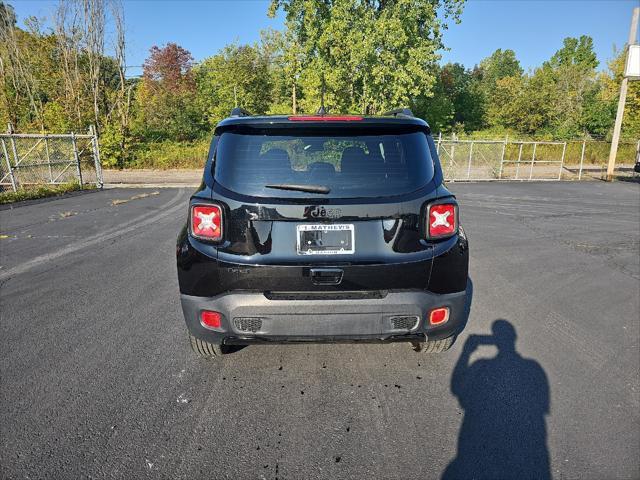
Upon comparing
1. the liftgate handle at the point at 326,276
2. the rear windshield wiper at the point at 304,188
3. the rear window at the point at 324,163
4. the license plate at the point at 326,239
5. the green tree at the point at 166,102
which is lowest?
the liftgate handle at the point at 326,276

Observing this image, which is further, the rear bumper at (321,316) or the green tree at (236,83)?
the green tree at (236,83)

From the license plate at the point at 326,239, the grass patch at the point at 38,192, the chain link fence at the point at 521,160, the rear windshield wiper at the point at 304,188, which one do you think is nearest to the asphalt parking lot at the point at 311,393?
the license plate at the point at 326,239

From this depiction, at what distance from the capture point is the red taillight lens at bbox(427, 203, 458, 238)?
2.58 m

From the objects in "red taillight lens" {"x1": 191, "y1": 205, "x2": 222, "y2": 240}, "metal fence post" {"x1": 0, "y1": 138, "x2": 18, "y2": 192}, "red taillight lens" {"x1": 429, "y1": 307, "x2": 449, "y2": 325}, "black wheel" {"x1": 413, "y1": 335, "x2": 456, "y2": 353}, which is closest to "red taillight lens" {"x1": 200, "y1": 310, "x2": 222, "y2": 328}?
"red taillight lens" {"x1": 191, "y1": 205, "x2": 222, "y2": 240}

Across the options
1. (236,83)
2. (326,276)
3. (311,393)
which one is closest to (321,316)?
(326,276)

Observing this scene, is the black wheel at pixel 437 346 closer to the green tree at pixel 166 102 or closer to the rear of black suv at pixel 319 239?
the rear of black suv at pixel 319 239

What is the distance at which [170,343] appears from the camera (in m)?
3.50

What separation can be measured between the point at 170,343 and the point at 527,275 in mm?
4796

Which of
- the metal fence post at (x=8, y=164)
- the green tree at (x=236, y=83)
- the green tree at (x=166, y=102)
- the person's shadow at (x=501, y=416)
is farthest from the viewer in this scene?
the green tree at (x=236, y=83)

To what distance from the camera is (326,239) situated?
8.13 ft

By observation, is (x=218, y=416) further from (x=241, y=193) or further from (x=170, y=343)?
(x=241, y=193)

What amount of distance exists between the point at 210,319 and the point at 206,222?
0.64 m

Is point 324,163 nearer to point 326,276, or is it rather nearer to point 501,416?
point 326,276

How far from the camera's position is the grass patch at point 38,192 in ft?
38.1
